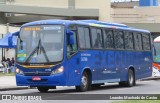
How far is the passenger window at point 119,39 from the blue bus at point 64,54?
567mm

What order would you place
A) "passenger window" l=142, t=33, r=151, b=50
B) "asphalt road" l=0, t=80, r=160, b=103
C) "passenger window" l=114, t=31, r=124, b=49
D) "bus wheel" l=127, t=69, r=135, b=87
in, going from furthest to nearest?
"passenger window" l=142, t=33, r=151, b=50
"bus wheel" l=127, t=69, r=135, b=87
"passenger window" l=114, t=31, r=124, b=49
"asphalt road" l=0, t=80, r=160, b=103

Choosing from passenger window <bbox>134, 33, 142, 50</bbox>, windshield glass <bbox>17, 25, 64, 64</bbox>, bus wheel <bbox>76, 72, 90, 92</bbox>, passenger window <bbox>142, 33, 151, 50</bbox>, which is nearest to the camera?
windshield glass <bbox>17, 25, 64, 64</bbox>

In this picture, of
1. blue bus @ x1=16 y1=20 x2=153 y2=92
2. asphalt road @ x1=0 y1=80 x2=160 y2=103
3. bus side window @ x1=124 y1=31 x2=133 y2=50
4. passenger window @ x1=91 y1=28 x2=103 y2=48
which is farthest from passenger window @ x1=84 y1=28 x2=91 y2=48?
bus side window @ x1=124 y1=31 x2=133 y2=50

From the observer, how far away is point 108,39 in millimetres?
25953

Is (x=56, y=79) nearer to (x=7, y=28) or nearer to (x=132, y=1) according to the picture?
(x=7, y=28)

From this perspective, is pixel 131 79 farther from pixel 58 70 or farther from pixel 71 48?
pixel 58 70

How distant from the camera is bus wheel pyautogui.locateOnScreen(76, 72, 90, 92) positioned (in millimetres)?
23016

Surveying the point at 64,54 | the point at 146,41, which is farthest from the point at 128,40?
the point at 64,54

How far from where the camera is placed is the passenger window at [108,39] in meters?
25.7

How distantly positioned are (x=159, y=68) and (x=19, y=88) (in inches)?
575

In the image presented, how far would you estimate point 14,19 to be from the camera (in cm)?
6425

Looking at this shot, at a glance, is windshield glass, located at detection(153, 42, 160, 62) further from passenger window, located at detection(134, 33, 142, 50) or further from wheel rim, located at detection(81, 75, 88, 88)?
wheel rim, located at detection(81, 75, 88, 88)

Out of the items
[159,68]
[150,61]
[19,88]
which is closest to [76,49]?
[19,88]

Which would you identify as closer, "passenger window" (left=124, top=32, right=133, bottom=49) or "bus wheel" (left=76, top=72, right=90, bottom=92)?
"bus wheel" (left=76, top=72, right=90, bottom=92)
